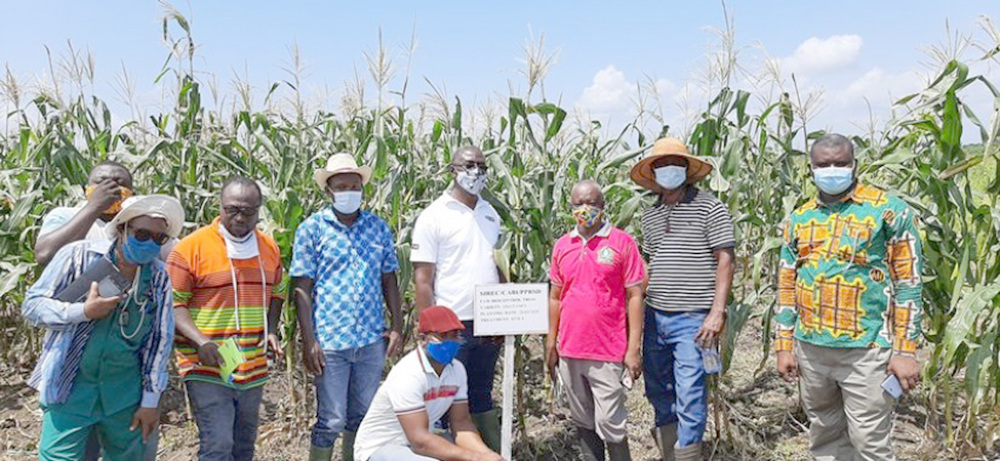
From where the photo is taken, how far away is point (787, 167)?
4.30m

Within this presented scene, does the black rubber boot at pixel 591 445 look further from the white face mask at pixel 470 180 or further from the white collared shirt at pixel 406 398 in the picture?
the white face mask at pixel 470 180

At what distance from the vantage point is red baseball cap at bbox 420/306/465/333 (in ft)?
9.40

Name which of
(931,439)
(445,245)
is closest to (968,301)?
(931,439)

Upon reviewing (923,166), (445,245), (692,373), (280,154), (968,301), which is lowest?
(692,373)

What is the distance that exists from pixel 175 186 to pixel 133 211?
202 centimetres

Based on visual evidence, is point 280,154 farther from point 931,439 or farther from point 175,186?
point 931,439

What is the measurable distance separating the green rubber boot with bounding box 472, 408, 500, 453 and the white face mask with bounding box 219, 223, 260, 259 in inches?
61.6

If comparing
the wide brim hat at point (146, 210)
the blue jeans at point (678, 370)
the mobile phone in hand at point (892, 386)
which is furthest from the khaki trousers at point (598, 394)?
the wide brim hat at point (146, 210)

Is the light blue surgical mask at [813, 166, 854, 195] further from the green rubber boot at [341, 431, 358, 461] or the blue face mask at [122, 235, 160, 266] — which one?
the blue face mask at [122, 235, 160, 266]

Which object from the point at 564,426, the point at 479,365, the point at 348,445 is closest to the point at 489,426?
the point at 479,365

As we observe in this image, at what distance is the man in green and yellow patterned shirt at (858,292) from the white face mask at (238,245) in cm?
254

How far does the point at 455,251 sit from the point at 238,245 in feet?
3.47

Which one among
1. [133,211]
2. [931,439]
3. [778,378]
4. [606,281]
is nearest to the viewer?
[133,211]

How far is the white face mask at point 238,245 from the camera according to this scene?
3.05 metres
